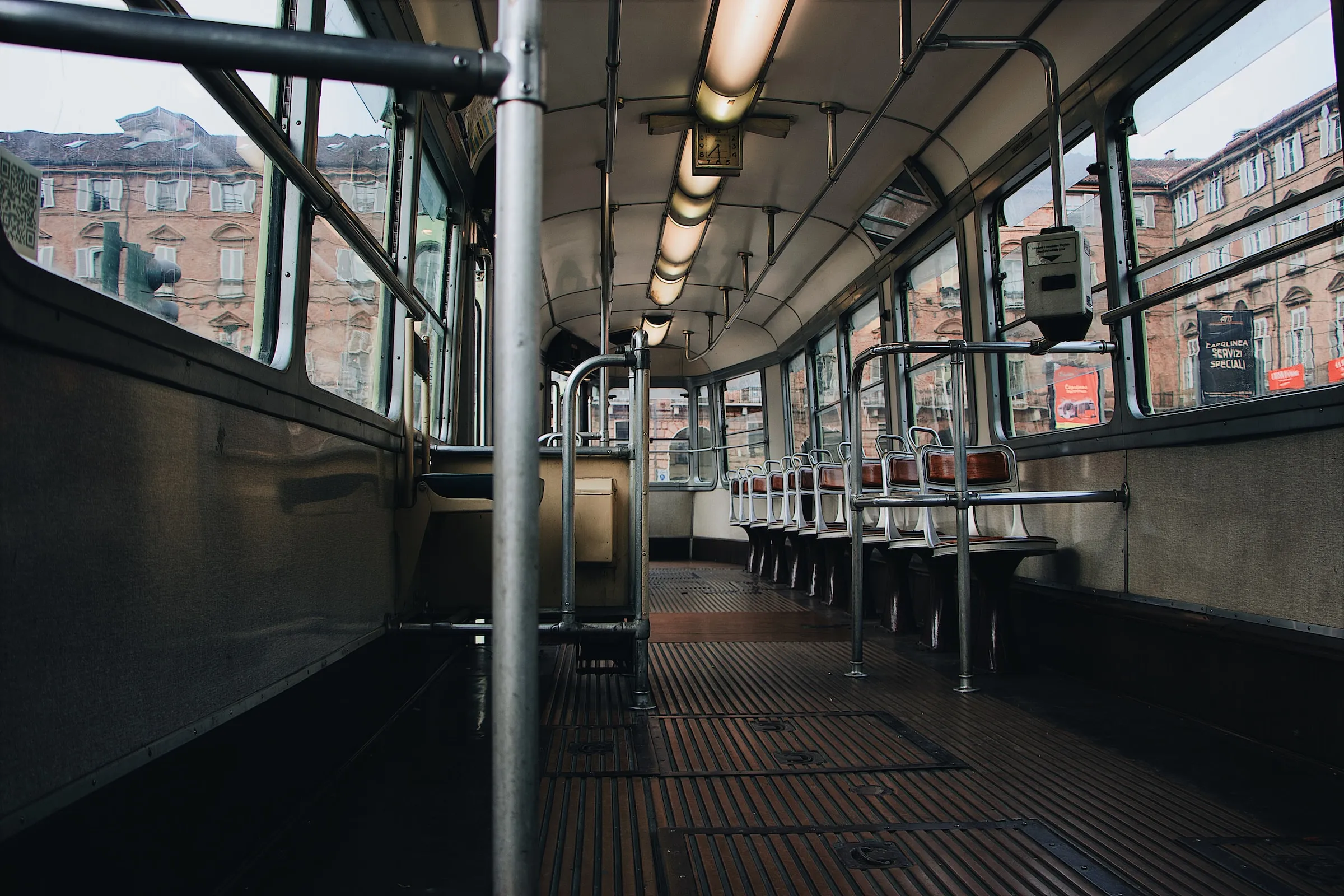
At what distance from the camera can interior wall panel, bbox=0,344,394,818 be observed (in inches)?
38.4

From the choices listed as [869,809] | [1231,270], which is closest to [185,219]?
[869,809]

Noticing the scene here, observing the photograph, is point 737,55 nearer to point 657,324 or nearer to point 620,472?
point 620,472

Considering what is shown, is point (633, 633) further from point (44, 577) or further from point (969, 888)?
point (44, 577)

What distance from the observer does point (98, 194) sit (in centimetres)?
130

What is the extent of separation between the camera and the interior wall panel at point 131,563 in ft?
3.20

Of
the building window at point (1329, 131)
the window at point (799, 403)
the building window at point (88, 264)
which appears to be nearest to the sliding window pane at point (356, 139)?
the building window at point (88, 264)

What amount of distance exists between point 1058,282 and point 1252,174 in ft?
2.28

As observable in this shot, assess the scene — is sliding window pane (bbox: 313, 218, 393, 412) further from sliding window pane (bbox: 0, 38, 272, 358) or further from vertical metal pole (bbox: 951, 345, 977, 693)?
vertical metal pole (bbox: 951, 345, 977, 693)

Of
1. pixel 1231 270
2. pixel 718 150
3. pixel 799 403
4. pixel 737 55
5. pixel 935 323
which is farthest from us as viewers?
pixel 799 403

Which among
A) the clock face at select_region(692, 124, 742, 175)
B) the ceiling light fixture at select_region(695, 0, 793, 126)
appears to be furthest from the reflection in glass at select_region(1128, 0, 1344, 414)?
the clock face at select_region(692, 124, 742, 175)

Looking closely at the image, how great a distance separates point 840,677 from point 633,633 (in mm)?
1031

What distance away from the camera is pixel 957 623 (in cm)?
427

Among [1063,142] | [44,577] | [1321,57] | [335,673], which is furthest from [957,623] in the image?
[44,577]

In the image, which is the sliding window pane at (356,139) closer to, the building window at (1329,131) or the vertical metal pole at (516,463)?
the vertical metal pole at (516,463)
